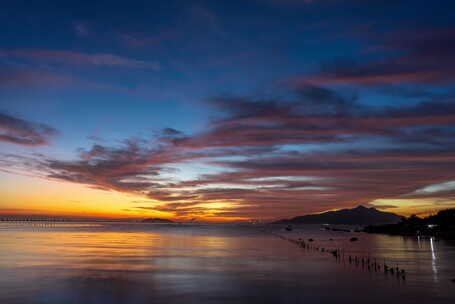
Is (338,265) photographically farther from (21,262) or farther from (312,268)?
(21,262)

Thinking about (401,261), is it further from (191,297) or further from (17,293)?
(17,293)

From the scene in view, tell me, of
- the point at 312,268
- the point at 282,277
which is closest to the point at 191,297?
the point at 282,277

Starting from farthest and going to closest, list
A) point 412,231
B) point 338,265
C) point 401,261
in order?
1. point 412,231
2. point 401,261
3. point 338,265

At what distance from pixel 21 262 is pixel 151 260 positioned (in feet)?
51.5

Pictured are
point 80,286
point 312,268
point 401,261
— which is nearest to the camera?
point 80,286

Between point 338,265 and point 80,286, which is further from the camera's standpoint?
point 338,265

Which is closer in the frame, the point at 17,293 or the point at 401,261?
the point at 17,293

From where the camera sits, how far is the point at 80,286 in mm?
31344

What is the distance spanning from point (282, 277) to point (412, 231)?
12655 cm

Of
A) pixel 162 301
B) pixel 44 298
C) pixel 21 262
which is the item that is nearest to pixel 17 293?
pixel 44 298

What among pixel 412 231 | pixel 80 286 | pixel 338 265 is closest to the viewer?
pixel 80 286

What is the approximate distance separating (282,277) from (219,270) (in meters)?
8.06

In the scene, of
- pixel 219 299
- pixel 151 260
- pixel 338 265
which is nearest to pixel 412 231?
pixel 338 265

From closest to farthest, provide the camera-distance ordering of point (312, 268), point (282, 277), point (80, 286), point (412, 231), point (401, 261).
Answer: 1. point (80, 286)
2. point (282, 277)
3. point (312, 268)
4. point (401, 261)
5. point (412, 231)
